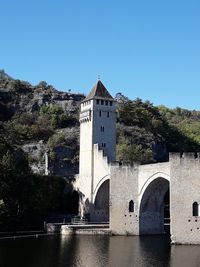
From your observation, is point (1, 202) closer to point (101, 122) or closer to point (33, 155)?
point (101, 122)

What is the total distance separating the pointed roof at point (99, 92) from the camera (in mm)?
50644

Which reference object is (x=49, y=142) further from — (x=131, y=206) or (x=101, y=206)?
(x=131, y=206)

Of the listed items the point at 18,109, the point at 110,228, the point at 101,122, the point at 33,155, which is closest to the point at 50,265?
the point at 110,228

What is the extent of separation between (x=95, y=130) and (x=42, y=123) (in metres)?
26.1

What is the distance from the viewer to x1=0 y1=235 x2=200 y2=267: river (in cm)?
2611

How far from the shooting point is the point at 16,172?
42.4 metres

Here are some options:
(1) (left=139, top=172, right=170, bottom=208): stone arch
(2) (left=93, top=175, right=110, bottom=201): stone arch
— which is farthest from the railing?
(1) (left=139, top=172, right=170, bottom=208): stone arch

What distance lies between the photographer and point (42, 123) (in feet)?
245

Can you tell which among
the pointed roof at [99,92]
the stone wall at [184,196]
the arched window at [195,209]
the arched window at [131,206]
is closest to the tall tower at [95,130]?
the pointed roof at [99,92]

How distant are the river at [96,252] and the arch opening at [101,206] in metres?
10.7

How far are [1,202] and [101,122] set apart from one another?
14.8m

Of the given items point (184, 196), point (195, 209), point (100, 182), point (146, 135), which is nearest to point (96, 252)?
point (184, 196)

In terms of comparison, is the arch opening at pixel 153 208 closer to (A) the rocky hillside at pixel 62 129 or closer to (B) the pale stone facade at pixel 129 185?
(B) the pale stone facade at pixel 129 185

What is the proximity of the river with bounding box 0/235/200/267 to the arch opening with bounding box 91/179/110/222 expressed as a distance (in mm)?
10665
